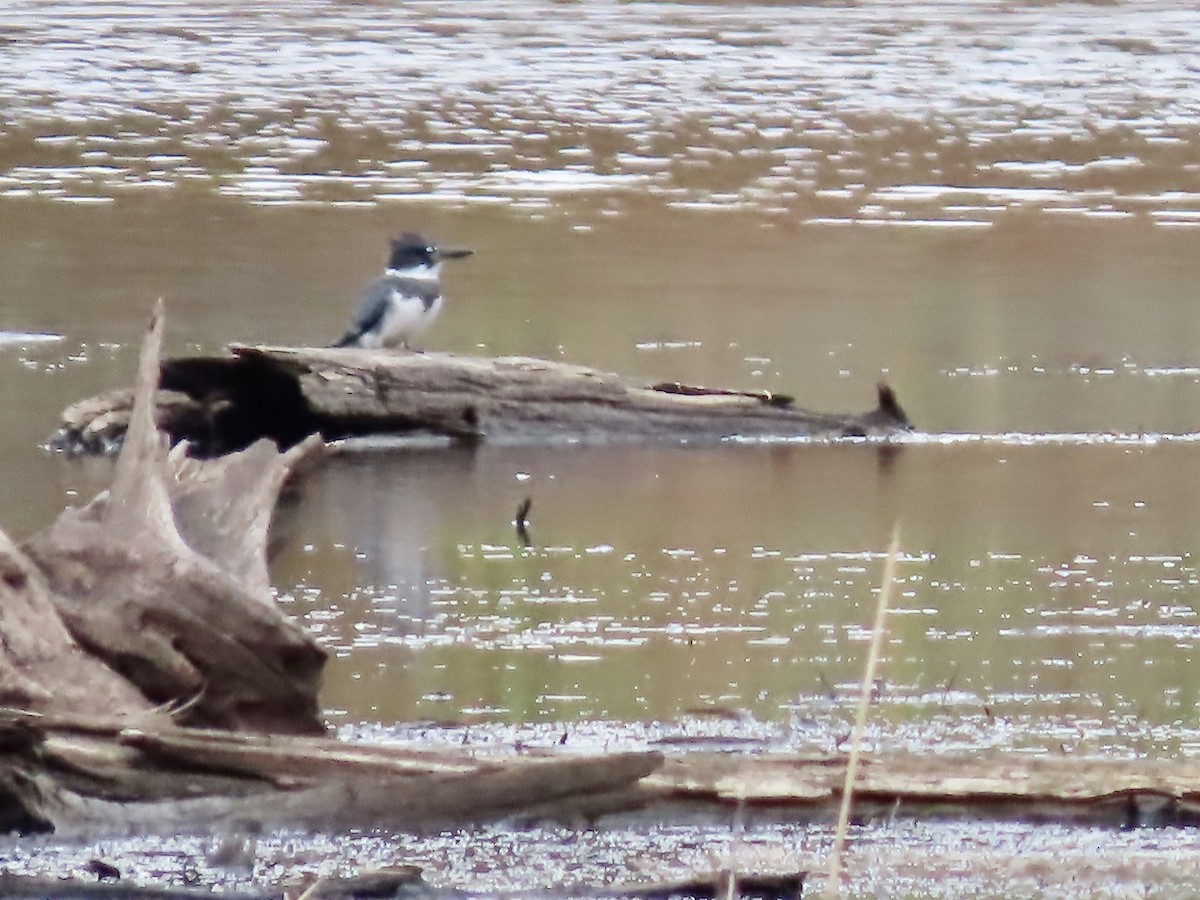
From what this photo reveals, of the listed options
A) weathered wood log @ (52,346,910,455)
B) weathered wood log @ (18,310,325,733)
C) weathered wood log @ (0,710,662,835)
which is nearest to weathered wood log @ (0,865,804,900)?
weathered wood log @ (0,710,662,835)

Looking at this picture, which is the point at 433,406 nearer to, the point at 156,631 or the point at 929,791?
the point at 156,631

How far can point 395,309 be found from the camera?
10.7m

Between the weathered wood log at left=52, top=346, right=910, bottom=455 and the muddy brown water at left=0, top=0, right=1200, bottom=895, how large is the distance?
145 mm

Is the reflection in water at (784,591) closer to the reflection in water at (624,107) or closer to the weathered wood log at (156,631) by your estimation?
the weathered wood log at (156,631)

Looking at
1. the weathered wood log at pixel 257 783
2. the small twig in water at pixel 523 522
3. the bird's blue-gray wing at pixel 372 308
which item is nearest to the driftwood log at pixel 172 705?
the weathered wood log at pixel 257 783

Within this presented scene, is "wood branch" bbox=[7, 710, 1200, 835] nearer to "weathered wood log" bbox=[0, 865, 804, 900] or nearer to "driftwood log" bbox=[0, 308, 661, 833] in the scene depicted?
"driftwood log" bbox=[0, 308, 661, 833]

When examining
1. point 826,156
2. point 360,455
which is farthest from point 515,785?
point 826,156

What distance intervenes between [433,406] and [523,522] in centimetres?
136

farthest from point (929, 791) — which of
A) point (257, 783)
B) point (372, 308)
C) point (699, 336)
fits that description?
point (699, 336)

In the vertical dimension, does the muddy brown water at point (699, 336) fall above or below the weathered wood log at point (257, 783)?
below

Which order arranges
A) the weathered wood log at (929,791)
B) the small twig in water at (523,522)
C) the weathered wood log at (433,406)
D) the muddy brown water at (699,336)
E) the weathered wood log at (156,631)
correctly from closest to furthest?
the weathered wood log at (929,791), the weathered wood log at (156,631), the muddy brown water at (699,336), the small twig in water at (523,522), the weathered wood log at (433,406)

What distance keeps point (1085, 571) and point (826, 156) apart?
10761 millimetres

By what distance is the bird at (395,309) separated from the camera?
10.7 m

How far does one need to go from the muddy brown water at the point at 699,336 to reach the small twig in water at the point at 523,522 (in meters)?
0.05
